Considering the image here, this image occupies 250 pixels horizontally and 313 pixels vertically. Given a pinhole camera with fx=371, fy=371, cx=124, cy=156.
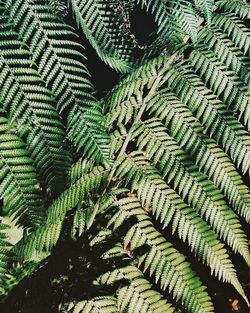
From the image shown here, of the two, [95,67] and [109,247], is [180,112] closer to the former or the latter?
[109,247]

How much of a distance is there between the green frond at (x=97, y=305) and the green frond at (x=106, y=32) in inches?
35.6

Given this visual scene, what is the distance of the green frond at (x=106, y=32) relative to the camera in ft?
4.81

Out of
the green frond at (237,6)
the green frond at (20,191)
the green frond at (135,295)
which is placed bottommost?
the green frond at (135,295)

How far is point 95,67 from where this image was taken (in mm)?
4184

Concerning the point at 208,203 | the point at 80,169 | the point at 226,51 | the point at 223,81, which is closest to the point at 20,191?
the point at 80,169

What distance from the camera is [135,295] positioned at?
130 cm

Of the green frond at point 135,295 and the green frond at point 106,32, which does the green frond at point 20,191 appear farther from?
the green frond at point 106,32

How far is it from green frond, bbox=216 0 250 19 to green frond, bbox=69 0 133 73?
492 millimetres

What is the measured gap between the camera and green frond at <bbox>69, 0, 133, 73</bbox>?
1.47 m

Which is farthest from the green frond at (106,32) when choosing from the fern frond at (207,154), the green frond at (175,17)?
the fern frond at (207,154)

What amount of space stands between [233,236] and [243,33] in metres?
0.88

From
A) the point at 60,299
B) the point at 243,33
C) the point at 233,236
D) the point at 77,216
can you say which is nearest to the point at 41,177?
the point at 77,216

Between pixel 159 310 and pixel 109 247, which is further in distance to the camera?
pixel 109 247

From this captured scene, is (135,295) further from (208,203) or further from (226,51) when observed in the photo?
(226,51)
